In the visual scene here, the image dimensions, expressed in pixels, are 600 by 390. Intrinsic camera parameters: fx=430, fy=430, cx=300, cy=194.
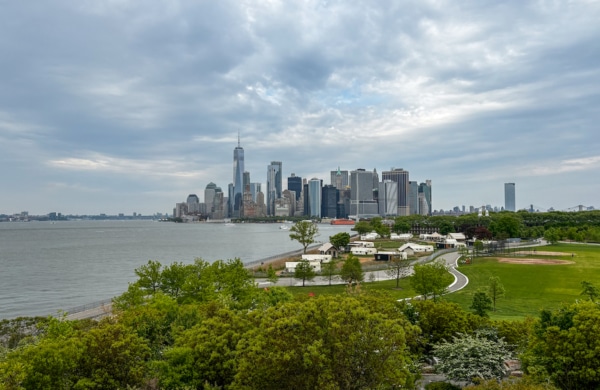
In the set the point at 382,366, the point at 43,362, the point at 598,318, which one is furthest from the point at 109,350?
the point at 598,318

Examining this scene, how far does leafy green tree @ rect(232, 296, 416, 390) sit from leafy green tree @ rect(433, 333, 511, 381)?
550 cm

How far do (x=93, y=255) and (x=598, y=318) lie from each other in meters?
105

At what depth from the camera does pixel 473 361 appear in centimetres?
1983

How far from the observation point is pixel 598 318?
1789 centimetres

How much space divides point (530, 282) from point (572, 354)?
40218 mm

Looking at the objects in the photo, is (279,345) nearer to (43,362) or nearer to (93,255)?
(43,362)

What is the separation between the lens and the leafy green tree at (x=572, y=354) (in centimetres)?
1731

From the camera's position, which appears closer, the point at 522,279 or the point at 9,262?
the point at 522,279

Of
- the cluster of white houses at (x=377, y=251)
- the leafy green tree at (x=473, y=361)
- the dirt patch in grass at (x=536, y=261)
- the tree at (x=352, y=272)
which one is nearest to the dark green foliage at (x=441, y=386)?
the leafy green tree at (x=473, y=361)

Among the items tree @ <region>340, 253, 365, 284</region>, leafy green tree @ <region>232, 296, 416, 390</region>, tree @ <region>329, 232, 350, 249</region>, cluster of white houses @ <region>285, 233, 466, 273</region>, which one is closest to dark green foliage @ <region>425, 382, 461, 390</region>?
leafy green tree @ <region>232, 296, 416, 390</region>

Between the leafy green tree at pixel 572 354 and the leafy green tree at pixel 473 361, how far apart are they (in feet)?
4.92

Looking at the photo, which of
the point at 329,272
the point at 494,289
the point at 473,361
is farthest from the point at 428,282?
the point at 473,361

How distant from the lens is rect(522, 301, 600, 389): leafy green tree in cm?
1731

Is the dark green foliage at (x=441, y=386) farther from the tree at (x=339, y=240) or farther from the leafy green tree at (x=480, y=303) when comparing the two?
the tree at (x=339, y=240)
